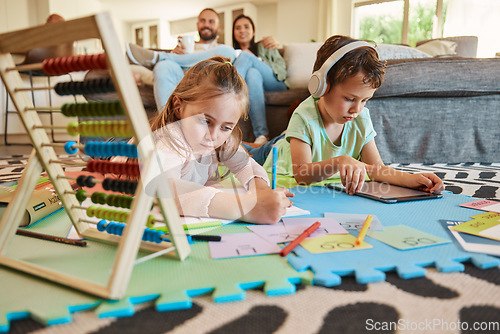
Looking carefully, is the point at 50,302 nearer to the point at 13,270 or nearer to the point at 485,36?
the point at 13,270

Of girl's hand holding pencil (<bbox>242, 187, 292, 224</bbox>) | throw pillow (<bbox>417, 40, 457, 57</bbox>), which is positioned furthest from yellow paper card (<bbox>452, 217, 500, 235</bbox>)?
throw pillow (<bbox>417, 40, 457, 57</bbox>)

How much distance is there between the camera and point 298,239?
0.63m

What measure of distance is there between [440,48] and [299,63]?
155 cm

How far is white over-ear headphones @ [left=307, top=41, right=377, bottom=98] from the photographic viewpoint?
1062 millimetres

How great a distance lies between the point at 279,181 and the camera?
4.29 ft

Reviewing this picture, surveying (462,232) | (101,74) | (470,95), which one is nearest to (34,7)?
(101,74)

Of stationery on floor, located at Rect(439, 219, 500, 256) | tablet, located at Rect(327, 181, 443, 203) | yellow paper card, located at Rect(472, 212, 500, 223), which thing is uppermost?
stationery on floor, located at Rect(439, 219, 500, 256)

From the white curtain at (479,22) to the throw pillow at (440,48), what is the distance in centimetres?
134

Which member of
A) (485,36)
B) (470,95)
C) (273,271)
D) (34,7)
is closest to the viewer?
(273,271)

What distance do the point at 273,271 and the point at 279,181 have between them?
0.78 meters

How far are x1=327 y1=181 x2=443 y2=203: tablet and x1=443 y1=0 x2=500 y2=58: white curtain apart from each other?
3.95 metres

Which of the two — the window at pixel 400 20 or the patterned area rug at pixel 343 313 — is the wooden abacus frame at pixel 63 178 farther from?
the window at pixel 400 20

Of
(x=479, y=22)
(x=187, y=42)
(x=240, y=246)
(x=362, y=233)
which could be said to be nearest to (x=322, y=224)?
(x=362, y=233)

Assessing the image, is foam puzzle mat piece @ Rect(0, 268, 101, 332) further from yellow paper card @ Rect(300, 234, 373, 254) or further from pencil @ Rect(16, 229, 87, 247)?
yellow paper card @ Rect(300, 234, 373, 254)
